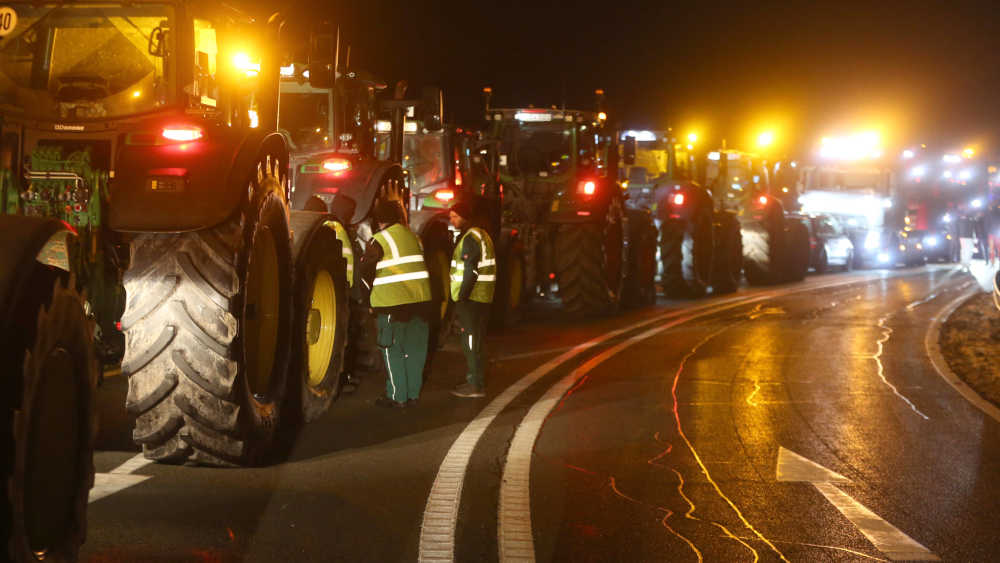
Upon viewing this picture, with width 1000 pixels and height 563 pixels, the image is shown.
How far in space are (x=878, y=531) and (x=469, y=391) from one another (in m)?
5.31

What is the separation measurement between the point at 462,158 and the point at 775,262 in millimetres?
14533

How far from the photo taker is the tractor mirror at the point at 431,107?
1295 centimetres

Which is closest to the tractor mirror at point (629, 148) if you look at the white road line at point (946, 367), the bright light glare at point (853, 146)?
the white road line at point (946, 367)

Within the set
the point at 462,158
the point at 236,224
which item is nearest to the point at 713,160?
the point at 462,158

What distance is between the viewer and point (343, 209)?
11062 mm

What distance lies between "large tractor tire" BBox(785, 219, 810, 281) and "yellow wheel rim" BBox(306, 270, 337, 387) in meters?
22.1

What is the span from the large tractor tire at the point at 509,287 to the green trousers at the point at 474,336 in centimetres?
493

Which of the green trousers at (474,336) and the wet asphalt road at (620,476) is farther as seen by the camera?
the green trousers at (474,336)

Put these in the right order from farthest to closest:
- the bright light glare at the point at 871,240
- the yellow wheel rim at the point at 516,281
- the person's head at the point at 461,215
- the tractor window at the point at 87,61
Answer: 1. the bright light glare at the point at 871,240
2. the yellow wheel rim at the point at 516,281
3. the person's head at the point at 461,215
4. the tractor window at the point at 87,61

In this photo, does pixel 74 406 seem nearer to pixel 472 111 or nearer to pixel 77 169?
pixel 77 169

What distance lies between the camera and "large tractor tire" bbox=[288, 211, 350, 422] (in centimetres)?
900

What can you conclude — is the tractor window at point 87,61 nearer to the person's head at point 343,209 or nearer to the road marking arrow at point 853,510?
the person's head at point 343,209

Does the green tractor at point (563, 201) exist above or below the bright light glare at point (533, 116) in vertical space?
below

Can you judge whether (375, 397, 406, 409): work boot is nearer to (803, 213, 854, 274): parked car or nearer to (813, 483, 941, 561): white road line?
(813, 483, 941, 561): white road line
